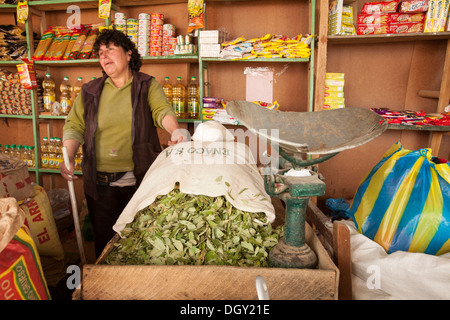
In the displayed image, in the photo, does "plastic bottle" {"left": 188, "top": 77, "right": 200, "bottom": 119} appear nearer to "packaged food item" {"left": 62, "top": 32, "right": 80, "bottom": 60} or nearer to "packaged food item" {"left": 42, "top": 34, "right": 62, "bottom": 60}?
"packaged food item" {"left": 62, "top": 32, "right": 80, "bottom": 60}

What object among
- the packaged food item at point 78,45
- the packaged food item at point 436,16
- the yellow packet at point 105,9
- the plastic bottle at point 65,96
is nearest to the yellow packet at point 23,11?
the packaged food item at point 78,45

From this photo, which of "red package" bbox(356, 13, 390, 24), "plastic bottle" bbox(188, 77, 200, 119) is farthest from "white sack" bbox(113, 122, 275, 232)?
"red package" bbox(356, 13, 390, 24)

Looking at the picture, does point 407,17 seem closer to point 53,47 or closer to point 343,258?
point 343,258

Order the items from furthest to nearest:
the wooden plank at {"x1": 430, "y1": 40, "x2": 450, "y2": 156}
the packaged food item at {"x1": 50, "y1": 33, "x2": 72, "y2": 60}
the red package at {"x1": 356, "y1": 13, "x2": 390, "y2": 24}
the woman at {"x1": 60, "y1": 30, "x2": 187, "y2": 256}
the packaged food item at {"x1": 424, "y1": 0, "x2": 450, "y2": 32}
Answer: the packaged food item at {"x1": 50, "y1": 33, "x2": 72, "y2": 60} < the wooden plank at {"x1": 430, "y1": 40, "x2": 450, "y2": 156} < the red package at {"x1": 356, "y1": 13, "x2": 390, "y2": 24} < the packaged food item at {"x1": 424, "y1": 0, "x2": 450, "y2": 32} < the woman at {"x1": 60, "y1": 30, "x2": 187, "y2": 256}

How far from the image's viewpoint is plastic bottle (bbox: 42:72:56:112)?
3.01 m

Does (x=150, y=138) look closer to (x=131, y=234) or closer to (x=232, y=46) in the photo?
(x=131, y=234)

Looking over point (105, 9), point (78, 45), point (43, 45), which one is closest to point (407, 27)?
point (105, 9)

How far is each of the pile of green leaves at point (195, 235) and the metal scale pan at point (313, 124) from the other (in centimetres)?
31

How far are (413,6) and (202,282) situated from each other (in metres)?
2.40

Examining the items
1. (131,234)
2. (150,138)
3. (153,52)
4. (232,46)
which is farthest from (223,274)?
(153,52)

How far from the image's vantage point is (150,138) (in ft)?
6.16

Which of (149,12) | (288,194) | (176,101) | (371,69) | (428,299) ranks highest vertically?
(149,12)

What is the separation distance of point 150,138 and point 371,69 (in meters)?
1.97

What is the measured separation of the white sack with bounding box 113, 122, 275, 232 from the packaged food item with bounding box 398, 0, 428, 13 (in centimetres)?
186
